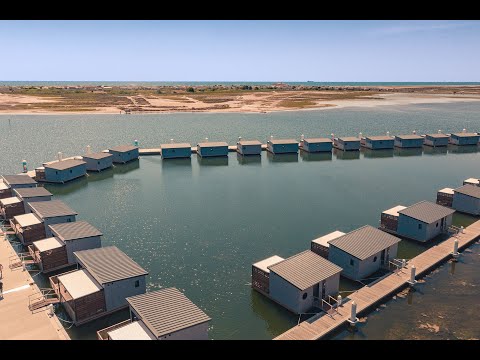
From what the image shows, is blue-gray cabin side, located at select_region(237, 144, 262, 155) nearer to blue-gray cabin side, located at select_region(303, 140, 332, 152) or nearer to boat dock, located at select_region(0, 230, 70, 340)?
blue-gray cabin side, located at select_region(303, 140, 332, 152)

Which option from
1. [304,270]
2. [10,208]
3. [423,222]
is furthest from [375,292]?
[10,208]

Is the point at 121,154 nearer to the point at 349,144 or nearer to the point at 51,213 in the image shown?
the point at 51,213

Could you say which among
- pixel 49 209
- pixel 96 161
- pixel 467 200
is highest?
pixel 96 161

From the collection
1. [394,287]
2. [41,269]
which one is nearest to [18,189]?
[41,269]

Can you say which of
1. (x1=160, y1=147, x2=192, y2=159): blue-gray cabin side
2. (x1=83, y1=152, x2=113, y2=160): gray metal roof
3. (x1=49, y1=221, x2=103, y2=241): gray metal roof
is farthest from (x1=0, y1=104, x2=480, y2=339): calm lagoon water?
(x1=49, y1=221, x2=103, y2=241): gray metal roof

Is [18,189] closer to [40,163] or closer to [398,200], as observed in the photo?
[40,163]
